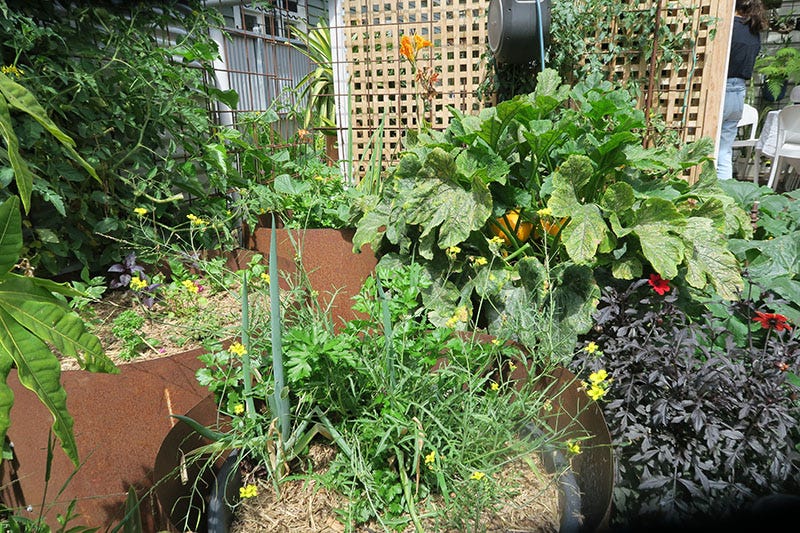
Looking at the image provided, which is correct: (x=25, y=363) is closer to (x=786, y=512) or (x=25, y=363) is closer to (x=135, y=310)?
(x=786, y=512)

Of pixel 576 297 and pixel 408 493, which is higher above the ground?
pixel 576 297

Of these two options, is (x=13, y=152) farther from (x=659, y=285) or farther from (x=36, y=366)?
(x=659, y=285)

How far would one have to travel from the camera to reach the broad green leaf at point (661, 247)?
67.8 inches

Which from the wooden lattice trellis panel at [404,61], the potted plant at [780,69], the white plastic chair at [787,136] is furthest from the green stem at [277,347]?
the potted plant at [780,69]

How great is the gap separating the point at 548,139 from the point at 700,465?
3.89 feet

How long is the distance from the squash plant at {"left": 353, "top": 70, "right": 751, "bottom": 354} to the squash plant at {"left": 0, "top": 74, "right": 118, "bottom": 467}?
1.21m

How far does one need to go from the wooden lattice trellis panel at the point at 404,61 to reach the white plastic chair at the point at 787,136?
294cm

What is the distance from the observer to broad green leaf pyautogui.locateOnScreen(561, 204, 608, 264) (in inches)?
69.7

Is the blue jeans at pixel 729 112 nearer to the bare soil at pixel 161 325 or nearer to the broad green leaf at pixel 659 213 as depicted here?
the broad green leaf at pixel 659 213

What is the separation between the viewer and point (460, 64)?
406 centimetres

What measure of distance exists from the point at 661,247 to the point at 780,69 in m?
6.40

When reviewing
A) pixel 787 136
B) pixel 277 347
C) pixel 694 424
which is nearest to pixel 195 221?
pixel 277 347

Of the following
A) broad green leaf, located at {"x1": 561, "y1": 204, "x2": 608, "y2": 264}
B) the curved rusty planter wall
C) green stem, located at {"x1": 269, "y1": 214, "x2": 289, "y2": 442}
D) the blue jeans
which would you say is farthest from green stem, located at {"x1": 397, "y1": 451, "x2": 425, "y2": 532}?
the blue jeans

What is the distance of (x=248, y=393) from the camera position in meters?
1.27
